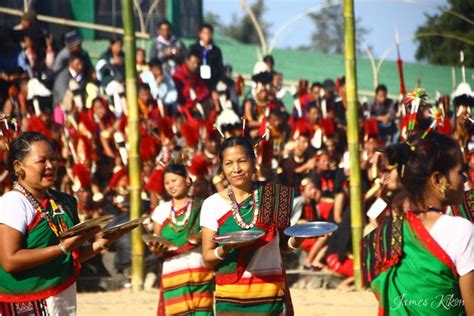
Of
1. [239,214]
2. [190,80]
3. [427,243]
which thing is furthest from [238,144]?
[190,80]

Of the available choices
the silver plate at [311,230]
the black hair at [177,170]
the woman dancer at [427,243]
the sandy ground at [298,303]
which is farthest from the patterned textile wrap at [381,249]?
the sandy ground at [298,303]

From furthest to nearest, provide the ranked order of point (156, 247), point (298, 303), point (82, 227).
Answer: point (298, 303)
point (156, 247)
point (82, 227)

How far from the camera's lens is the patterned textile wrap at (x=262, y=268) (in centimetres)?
611

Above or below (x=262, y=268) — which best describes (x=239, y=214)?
above

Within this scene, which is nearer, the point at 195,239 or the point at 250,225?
the point at 250,225

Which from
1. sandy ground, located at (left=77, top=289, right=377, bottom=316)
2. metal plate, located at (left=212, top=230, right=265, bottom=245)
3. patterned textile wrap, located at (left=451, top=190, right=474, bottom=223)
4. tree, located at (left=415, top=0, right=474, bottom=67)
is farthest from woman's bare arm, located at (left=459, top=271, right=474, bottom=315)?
tree, located at (left=415, top=0, right=474, bottom=67)

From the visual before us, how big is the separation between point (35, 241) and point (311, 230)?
1.50 metres

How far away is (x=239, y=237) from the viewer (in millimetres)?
5758

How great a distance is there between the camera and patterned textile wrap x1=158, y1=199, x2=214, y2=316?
795 cm

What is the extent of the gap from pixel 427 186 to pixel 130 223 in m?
1.75

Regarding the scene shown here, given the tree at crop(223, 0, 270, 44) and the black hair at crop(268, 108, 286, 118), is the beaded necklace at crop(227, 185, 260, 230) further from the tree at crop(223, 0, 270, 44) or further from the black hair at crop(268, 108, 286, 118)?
the tree at crop(223, 0, 270, 44)

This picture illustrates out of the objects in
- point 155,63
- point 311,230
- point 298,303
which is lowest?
point 298,303

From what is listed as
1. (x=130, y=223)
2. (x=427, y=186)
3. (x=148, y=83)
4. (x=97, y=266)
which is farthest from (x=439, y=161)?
(x=148, y=83)

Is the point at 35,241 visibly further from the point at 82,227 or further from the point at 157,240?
the point at 157,240
